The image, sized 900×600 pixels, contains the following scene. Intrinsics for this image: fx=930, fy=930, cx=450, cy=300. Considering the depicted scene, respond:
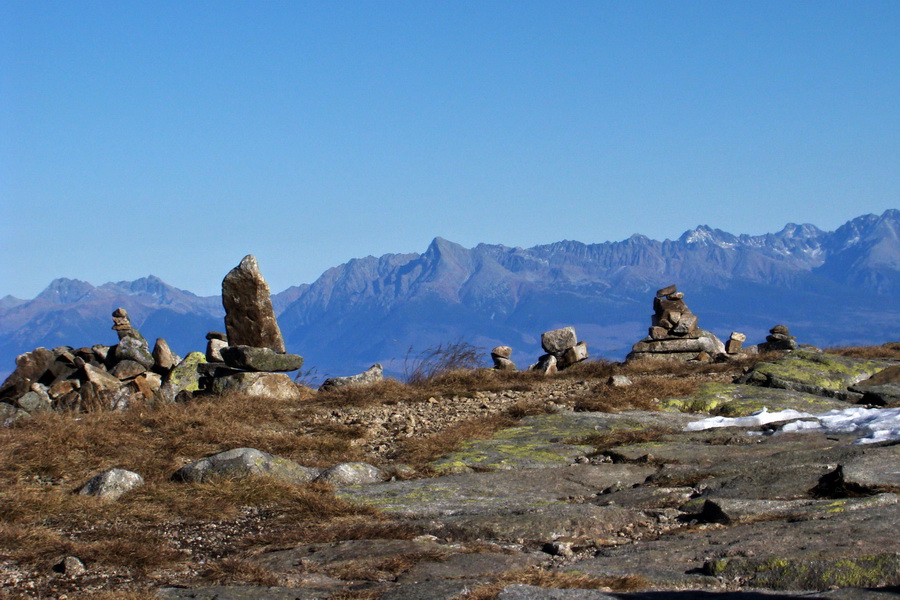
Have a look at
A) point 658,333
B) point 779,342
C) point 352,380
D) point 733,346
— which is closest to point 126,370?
point 352,380

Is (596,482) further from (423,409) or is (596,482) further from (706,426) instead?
(423,409)

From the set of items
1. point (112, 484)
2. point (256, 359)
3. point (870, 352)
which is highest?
point (256, 359)

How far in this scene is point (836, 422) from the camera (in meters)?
11.2

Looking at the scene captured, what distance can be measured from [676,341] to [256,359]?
12.2 m

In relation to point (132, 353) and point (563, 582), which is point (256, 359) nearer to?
point (132, 353)

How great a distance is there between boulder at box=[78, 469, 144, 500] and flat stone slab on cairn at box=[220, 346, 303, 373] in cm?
730

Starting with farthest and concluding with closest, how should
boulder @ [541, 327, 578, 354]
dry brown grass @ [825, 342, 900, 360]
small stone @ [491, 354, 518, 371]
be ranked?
dry brown grass @ [825, 342, 900, 360], boulder @ [541, 327, 578, 354], small stone @ [491, 354, 518, 371]

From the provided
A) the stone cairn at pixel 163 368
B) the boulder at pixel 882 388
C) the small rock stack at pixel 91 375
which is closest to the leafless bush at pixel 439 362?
the stone cairn at pixel 163 368

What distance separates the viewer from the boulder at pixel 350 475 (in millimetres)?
9227

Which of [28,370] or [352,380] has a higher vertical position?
[28,370]

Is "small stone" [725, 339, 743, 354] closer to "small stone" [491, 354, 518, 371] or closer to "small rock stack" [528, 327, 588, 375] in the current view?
"small rock stack" [528, 327, 588, 375]

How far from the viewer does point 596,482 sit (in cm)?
914

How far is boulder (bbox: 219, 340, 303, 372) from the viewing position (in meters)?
16.0

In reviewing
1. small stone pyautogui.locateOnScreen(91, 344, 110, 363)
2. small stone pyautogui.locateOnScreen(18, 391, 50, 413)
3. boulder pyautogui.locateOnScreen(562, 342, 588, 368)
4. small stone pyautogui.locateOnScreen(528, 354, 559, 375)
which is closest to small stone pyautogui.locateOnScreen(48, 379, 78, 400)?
small stone pyautogui.locateOnScreen(18, 391, 50, 413)
